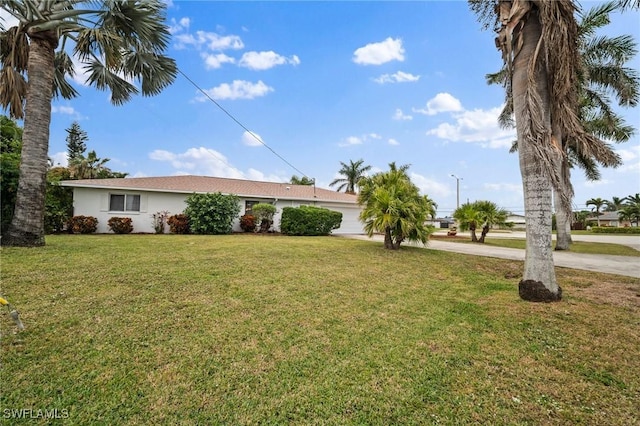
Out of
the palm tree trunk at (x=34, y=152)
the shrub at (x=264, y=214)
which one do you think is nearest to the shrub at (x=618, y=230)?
the shrub at (x=264, y=214)

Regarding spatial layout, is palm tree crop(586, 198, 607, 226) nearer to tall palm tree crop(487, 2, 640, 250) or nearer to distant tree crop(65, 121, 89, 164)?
tall palm tree crop(487, 2, 640, 250)

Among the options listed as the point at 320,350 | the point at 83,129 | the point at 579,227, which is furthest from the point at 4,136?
the point at 579,227

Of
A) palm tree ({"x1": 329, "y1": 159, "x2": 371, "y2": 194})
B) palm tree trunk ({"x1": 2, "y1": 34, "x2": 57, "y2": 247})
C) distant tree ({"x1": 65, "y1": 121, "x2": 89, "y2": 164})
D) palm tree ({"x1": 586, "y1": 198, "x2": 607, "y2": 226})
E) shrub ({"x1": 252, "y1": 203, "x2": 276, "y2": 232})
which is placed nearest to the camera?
palm tree trunk ({"x1": 2, "y1": 34, "x2": 57, "y2": 247})

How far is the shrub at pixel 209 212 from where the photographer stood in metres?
14.1

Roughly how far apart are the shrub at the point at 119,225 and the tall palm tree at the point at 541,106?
51.6 ft

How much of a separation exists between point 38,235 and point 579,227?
5180 cm

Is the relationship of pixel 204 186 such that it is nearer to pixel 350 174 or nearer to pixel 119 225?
pixel 119 225

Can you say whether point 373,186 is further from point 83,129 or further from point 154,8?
point 83,129

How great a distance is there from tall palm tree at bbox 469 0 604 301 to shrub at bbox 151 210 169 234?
15.4 m

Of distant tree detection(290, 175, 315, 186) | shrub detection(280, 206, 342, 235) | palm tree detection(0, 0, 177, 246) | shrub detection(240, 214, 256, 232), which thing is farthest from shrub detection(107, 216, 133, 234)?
distant tree detection(290, 175, 315, 186)

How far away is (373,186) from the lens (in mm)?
10992

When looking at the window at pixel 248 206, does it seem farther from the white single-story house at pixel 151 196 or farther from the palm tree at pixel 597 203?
the palm tree at pixel 597 203

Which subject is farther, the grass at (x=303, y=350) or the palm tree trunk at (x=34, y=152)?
the palm tree trunk at (x=34, y=152)

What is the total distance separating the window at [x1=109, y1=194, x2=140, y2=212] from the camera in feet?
46.9
